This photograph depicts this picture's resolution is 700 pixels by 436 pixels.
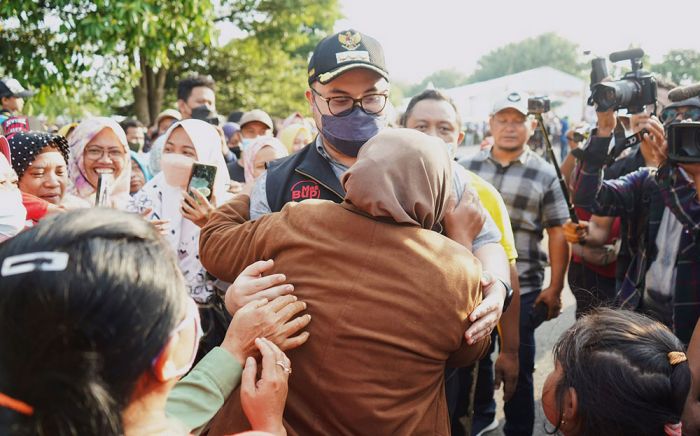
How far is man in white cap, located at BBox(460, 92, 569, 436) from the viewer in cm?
330

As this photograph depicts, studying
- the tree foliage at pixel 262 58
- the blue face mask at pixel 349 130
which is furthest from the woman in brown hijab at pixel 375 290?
the tree foliage at pixel 262 58

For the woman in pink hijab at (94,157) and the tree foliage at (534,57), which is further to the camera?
the tree foliage at (534,57)

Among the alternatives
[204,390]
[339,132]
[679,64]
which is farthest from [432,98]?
[679,64]

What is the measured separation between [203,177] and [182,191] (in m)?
0.29

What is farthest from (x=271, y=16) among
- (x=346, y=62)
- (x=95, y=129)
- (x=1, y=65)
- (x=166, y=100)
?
(x=346, y=62)

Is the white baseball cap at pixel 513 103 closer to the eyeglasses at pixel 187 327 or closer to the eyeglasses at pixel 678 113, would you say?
the eyeglasses at pixel 678 113

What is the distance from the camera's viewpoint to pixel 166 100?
1708 cm

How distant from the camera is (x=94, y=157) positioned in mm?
3184

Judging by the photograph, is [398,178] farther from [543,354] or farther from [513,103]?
[543,354]

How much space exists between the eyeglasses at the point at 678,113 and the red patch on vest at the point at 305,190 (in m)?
2.26

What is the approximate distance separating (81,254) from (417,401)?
938 mm

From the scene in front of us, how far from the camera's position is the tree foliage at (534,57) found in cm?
8531

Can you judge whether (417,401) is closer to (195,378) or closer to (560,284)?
(195,378)

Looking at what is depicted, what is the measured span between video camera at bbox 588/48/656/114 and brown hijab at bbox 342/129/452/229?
1.65m
